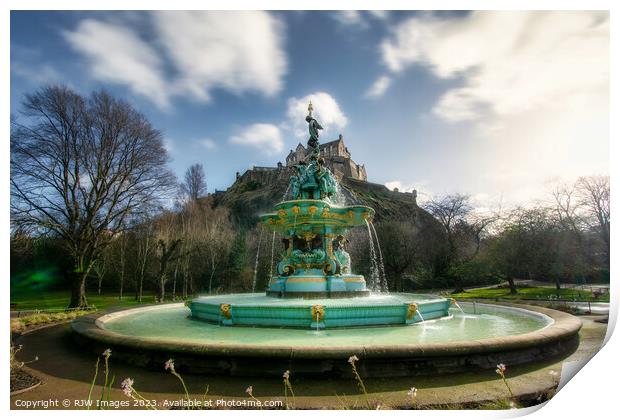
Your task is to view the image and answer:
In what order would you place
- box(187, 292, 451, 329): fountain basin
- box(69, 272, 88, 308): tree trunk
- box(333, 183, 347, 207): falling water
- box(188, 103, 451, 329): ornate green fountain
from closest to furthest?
box(187, 292, 451, 329): fountain basin, box(188, 103, 451, 329): ornate green fountain, box(333, 183, 347, 207): falling water, box(69, 272, 88, 308): tree trunk

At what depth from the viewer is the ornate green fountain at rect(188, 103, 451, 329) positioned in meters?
8.30

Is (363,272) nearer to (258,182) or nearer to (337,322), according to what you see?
(337,322)

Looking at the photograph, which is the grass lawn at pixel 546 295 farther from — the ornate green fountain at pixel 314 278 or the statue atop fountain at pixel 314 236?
the statue atop fountain at pixel 314 236

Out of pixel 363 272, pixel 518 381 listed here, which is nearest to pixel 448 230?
pixel 363 272

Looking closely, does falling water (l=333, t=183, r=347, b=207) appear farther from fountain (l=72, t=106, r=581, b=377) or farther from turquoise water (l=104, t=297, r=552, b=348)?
turquoise water (l=104, t=297, r=552, b=348)

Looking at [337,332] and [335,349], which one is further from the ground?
[335,349]

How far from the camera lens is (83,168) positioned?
16406 millimetres

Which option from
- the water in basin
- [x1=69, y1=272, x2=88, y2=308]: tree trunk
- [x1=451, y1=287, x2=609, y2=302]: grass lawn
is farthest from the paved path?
[x1=69, y1=272, x2=88, y2=308]: tree trunk

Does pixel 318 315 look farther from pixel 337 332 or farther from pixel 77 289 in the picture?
pixel 77 289

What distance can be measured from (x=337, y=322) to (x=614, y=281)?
16.7 ft

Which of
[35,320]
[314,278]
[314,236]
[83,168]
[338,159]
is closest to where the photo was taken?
[35,320]

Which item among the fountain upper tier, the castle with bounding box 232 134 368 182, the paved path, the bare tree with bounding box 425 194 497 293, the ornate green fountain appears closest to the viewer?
the paved path

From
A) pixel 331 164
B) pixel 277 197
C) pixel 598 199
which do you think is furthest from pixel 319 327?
pixel 331 164

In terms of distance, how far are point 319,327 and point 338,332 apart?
0.47m
